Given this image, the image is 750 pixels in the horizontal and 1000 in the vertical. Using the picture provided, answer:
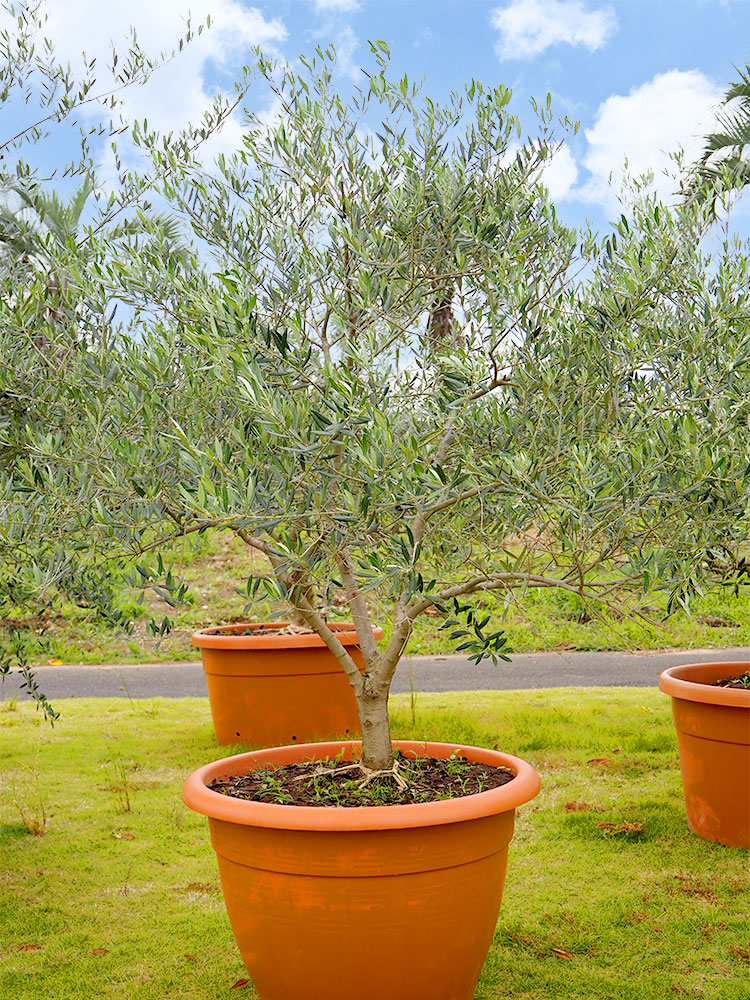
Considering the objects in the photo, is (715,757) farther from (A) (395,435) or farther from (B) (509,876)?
(A) (395,435)

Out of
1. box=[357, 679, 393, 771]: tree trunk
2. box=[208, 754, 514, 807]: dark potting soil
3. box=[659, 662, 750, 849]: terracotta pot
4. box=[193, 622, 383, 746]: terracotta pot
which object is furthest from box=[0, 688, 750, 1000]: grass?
box=[357, 679, 393, 771]: tree trunk

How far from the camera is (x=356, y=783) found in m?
4.45

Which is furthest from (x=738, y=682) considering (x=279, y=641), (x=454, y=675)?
(x=454, y=675)

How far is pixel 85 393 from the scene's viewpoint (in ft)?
12.4

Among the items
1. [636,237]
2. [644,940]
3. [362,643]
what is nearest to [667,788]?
[644,940]

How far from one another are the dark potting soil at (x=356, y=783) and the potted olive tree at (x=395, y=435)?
0.03 metres

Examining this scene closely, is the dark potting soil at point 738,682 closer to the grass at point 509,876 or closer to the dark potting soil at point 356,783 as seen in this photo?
the grass at point 509,876

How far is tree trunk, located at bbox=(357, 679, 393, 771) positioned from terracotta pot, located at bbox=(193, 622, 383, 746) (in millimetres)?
3626

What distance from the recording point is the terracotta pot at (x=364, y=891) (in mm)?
3725

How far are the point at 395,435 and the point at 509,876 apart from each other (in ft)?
10.7

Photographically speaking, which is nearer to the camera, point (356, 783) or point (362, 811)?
point (362, 811)

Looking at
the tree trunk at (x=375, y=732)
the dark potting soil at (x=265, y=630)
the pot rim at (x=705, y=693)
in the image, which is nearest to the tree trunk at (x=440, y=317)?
the tree trunk at (x=375, y=732)

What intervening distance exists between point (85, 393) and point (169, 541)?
705 mm

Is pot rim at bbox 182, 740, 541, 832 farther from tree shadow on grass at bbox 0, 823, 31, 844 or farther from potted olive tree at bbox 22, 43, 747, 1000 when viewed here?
tree shadow on grass at bbox 0, 823, 31, 844
